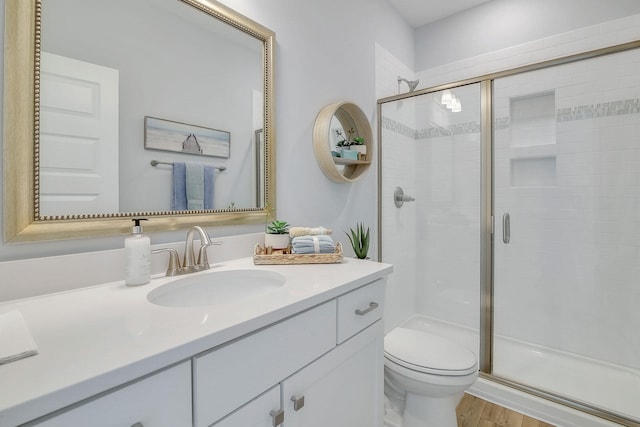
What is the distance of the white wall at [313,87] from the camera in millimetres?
1486

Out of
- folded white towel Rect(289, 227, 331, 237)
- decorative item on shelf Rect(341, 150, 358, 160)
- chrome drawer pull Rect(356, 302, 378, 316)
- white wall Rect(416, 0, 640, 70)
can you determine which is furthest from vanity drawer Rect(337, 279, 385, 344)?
white wall Rect(416, 0, 640, 70)

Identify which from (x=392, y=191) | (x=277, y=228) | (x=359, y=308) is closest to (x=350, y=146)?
(x=392, y=191)

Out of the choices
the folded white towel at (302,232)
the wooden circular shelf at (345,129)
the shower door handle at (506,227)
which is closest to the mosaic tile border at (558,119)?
the wooden circular shelf at (345,129)

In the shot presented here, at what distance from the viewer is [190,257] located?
108 centimetres

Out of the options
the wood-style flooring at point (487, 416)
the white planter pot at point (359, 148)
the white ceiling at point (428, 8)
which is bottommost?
the wood-style flooring at point (487, 416)

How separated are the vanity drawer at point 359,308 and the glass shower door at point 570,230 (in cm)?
124

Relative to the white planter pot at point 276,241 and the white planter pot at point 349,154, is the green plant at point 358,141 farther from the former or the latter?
the white planter pot at point 276,241

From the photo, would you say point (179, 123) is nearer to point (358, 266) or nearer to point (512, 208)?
point (358, 266)

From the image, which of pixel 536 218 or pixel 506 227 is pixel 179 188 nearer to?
pixel 506 227

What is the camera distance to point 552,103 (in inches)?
Result: 80.2

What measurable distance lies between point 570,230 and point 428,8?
1.95 metres

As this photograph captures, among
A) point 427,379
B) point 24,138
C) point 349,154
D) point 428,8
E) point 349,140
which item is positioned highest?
point 428,8

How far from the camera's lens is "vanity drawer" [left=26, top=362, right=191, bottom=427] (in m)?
0.46

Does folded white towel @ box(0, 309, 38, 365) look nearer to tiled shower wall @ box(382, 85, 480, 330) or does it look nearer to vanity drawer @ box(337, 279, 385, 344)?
vanity drawer @ box(337, 279, 385, 344)
